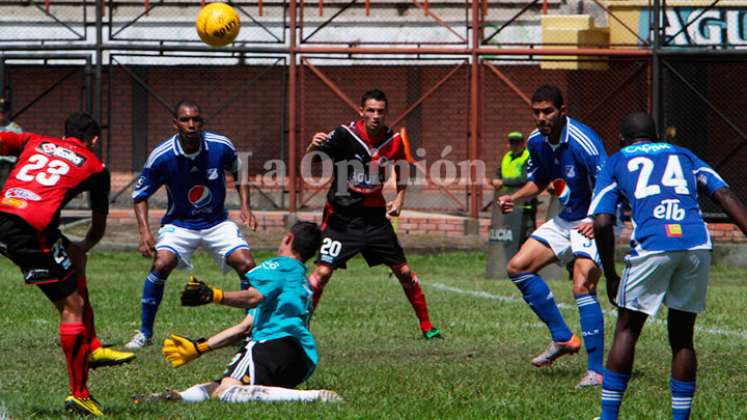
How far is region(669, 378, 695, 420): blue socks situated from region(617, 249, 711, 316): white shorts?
385 millimetres

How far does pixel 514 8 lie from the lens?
80.2ft

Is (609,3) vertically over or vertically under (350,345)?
over

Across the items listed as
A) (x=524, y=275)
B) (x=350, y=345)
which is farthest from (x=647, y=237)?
(x=350, y=345)

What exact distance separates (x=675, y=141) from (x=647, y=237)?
48.3ft

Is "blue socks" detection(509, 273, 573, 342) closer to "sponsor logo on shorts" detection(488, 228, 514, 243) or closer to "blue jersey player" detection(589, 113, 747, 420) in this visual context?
"blue jersey player" detection(589, 113, 747, 420)

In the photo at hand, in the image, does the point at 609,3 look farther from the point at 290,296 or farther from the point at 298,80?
the point at 290,296

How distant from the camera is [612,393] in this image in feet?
22.7

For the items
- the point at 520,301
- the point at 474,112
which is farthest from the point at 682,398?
the point at 474,112

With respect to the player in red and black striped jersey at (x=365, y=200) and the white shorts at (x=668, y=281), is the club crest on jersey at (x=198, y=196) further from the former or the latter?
the white shorts at (x=668, y=281)

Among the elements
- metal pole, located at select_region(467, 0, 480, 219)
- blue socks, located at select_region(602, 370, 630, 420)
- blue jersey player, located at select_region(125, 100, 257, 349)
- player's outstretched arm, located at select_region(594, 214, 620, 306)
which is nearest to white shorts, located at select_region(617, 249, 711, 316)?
player's outstretched arm, located at select_region(594, 214, 620, 306)

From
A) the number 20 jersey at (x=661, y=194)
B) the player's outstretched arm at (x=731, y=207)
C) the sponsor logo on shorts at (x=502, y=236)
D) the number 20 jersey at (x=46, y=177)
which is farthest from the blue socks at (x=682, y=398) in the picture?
the sponsor logo on shorts at (x=502, y=236)

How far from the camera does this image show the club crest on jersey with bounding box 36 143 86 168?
25.7 ft

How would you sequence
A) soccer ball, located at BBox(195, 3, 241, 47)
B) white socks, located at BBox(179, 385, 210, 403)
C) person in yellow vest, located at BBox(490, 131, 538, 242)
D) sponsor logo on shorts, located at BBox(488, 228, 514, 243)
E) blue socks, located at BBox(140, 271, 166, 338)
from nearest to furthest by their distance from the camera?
white socks, located at BBox(179, 385, 210, 403) < blue socks, located at BBox(140, 271, 166, 338) < sponsor logo on shorts, located at BBox(488, 228, 514, 243) < person in yellow vest, located at BBox(490, 131, 538, 242) < soccer ball, located at BBox(195, 3, 241, 47)

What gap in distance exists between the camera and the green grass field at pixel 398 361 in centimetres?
770
